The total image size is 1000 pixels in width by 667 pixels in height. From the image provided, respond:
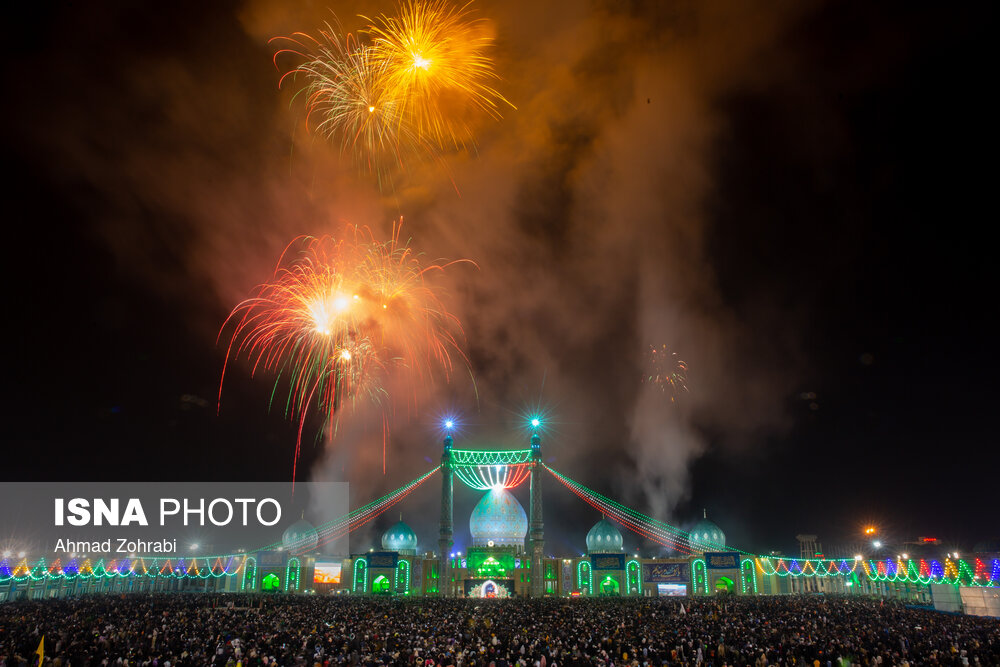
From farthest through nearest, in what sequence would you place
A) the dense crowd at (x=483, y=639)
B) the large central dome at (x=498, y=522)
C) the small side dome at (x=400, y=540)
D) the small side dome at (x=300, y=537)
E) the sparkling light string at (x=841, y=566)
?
the small side dome at (x=300, y=537), the small side dome at (x=400, y=540), the large central dome at (x=498, y=522), the sparkling light string at (x=841, y=566), the dense crowd at (x=483, y=639)

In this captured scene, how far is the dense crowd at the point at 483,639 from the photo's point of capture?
818 inches

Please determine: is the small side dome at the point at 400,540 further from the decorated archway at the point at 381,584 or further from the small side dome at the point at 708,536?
the small side dome at the point at 708,536

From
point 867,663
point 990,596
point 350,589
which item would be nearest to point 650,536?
point 350,589

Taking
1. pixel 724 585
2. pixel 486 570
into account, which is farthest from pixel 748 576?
pixel 486 570

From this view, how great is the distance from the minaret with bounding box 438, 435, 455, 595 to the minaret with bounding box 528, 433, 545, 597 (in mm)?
8863

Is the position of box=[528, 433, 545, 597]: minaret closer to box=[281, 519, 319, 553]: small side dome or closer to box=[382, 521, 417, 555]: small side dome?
box=[382, 521, 417, 555]: small side dome

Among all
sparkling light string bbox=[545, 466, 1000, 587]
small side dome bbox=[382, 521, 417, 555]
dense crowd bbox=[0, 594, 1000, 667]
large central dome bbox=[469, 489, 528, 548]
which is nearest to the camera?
dense crowd bbox=[0, 594, 1000, 667]

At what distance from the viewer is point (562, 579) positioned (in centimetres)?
7131

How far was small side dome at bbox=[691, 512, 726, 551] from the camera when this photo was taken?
80.0 meters

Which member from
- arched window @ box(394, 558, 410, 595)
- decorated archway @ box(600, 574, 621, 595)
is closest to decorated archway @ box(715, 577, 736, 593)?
decorated archway @ box(600, 574, 621, 595)

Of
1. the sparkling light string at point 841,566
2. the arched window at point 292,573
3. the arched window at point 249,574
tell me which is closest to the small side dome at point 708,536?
the sparkling light string at point 841,566

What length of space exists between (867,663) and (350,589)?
60.5 metres

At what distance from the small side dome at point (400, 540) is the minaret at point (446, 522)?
22.9 ft

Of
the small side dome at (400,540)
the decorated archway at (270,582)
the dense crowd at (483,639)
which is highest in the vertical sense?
the small side dome at (400,540)
